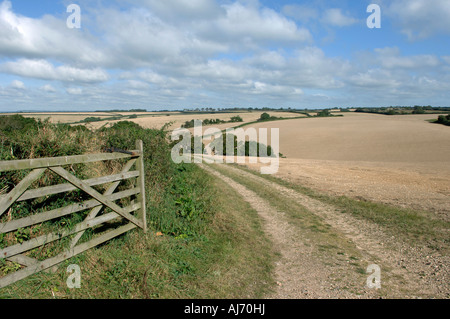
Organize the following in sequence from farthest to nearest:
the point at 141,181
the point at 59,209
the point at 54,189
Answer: the point at 141,181
the point at 59,209
the point at 54,189

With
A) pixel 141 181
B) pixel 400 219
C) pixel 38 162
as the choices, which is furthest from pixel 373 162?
pixel 38 162

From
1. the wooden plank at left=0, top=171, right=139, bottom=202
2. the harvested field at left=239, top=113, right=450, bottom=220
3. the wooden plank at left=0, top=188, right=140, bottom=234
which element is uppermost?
the wooden plank at left=0, top=171, right=139, bottom=202

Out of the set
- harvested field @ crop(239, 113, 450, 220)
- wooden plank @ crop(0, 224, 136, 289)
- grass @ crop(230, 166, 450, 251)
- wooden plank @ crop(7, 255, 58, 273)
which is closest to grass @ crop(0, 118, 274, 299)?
wooden plank @ crop(0, 224, 136, 289)

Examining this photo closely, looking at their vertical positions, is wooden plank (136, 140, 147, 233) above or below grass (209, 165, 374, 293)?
above

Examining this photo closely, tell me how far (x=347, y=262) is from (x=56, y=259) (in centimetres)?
524

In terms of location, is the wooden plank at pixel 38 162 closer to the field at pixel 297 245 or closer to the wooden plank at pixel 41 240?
the wooden plank at pixel 41 240

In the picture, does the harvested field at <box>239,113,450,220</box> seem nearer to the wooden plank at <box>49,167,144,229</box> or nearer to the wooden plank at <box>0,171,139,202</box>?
the wooden plank at <box>49,167,144,229</box>

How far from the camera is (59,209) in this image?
14.4ft

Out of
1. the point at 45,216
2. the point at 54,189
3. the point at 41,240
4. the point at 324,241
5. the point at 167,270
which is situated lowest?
the point at 324,241

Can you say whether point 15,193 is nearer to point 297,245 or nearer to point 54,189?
point 54,189

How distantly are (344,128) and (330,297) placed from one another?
236 ft

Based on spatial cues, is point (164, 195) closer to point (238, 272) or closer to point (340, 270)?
point (238, 272)

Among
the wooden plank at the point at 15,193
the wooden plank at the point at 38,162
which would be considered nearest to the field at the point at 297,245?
the wooden plank at the point at 15,193

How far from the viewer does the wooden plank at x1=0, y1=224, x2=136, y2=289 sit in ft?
12.1
